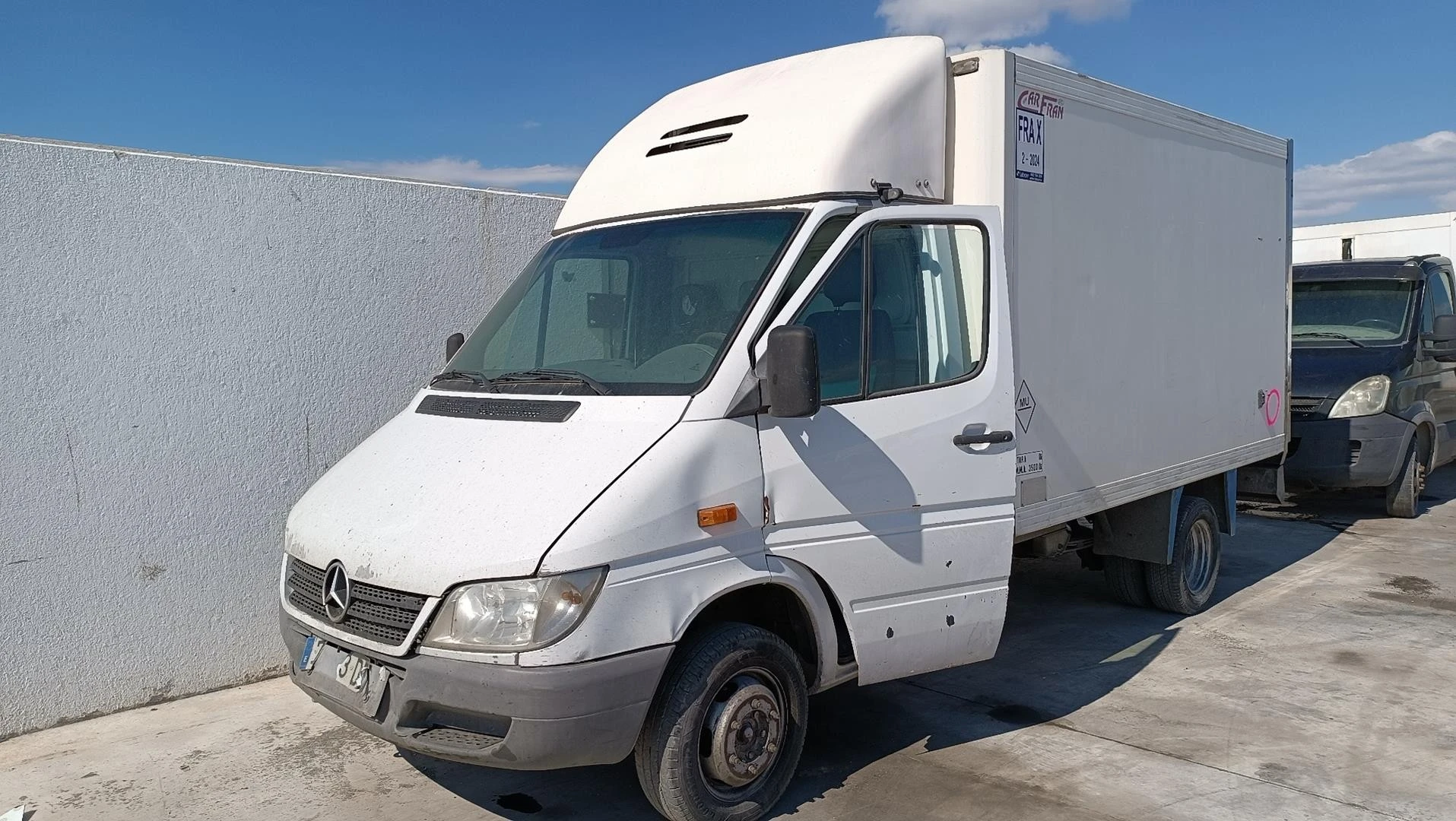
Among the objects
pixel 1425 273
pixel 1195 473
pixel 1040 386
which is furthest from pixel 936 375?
pixel 1425 273

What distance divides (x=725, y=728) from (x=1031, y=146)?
115 inches

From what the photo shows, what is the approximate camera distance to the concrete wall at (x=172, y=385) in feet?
17.4

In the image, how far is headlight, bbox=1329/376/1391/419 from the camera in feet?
32.8

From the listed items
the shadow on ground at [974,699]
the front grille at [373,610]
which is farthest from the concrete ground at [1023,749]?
the front grille at [373,610]

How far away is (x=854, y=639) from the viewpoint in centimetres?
439

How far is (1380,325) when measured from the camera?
10719 millimetres

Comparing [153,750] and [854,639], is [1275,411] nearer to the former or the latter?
[854,639]

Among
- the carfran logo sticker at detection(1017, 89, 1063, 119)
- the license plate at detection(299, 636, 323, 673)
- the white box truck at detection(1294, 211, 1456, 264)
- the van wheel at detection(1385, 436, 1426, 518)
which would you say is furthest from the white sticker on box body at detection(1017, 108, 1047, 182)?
the white box truck at detection(1294, 211, 1456, 264)

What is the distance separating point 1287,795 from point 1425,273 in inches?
335

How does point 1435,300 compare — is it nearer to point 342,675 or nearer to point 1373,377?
point 1373,377

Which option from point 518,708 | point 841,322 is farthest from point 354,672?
point 841,322

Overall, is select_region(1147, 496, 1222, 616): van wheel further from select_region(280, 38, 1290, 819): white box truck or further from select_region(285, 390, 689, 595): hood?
select_region(285, 390, 689, 595): hood

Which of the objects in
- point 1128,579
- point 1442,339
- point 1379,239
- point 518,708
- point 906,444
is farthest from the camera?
point 1379,239

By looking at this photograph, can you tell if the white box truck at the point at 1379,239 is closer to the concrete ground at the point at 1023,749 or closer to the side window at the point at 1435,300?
the side window at the point at 1435,300
